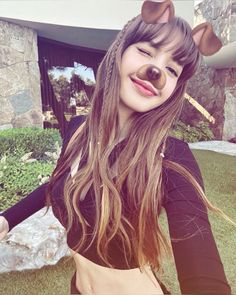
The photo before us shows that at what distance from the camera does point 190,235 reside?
1.31 ft

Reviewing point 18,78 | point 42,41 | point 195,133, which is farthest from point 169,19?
point 195,133

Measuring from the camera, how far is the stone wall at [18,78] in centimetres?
259

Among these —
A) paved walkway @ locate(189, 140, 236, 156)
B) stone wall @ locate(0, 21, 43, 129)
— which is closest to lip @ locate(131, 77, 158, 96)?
stone wall @ locate(0, 21, 43, 129)

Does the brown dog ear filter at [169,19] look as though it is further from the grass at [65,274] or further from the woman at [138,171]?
the grass at [65,274]

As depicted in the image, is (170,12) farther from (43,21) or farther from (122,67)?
(43,21)

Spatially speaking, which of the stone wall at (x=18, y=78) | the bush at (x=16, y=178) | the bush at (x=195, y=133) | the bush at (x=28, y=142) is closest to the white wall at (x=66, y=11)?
the stone wall at (x=18, y=78)

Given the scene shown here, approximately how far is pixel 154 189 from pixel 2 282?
1.15 m

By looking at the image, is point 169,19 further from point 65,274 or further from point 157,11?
point 65,274

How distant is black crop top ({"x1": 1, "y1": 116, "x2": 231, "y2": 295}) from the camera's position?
0.37 metres

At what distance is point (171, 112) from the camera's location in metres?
0.48

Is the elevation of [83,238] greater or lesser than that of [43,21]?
lesser

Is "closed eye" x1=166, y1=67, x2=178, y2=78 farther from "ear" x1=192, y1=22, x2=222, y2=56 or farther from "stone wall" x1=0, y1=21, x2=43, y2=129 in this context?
"stone wall" x1=0, y1=21, x2=43, y2=129

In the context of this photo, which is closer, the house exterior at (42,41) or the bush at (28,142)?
the bush at (28,142)

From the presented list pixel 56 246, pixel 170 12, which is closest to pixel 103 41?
pixel 56 246
